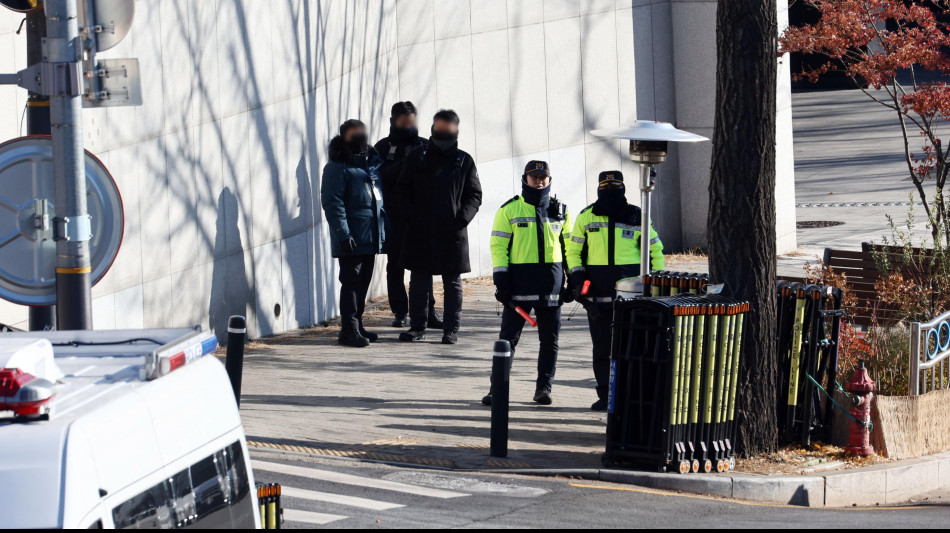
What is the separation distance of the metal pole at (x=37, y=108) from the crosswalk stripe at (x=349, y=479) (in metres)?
1.98

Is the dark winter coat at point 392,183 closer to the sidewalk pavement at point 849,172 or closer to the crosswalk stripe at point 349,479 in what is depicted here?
the crosswalk stripe at point 349,479

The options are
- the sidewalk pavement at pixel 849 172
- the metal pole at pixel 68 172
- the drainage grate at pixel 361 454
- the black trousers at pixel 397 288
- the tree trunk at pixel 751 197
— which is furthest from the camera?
the sidewalk pavement at pixel 849 172

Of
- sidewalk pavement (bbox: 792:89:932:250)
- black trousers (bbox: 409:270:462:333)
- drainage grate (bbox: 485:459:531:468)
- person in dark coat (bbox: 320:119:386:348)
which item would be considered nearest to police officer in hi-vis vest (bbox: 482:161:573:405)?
drainage grate (bbox: 485:459:531:468)

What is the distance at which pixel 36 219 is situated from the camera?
7.15m

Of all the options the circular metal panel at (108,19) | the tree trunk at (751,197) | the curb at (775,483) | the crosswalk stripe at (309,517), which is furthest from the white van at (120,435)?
the tree trunk at (751,197)

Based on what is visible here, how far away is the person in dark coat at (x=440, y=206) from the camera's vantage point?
1318 cm

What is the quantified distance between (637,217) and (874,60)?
5.16m

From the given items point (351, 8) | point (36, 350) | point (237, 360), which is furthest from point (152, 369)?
point (351, 8)

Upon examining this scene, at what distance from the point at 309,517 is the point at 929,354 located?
17.9 feet

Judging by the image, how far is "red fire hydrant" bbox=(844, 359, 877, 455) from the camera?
9.74 metres

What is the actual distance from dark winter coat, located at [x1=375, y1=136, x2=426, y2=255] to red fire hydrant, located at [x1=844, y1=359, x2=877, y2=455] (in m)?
5.43

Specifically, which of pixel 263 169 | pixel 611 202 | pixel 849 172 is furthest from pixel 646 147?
pixel 849 172

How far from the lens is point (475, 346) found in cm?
1370

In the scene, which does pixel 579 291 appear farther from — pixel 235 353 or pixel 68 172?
pixel 68 172
